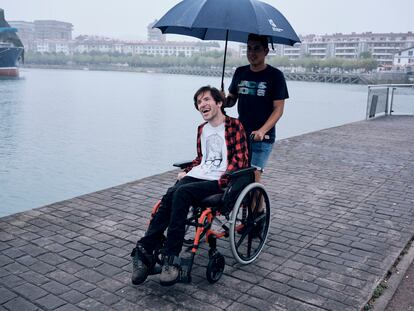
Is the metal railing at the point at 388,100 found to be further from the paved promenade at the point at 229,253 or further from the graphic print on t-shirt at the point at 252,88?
the graphic print on t-shirt at the point at 252,88

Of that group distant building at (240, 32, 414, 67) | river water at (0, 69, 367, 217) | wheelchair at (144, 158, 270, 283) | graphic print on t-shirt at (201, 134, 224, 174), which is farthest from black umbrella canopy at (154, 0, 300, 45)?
distant building at (240, 32, 414, 67)

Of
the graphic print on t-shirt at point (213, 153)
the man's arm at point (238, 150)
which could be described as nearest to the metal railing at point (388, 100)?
the man's arm at point (238, 150)

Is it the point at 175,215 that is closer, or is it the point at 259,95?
the point at 175,215

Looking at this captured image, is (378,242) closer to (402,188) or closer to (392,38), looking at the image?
(402,188)

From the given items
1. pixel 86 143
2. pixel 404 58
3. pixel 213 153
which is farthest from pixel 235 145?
pixel 404 58

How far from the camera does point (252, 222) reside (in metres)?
3.82

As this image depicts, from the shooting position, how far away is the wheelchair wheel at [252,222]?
11.9 feet

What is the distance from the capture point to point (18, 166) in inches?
483

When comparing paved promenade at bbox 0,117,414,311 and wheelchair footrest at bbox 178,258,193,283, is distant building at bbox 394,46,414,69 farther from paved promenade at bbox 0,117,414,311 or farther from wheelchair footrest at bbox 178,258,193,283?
wheelchair footrest at bbox 178,258,193,283

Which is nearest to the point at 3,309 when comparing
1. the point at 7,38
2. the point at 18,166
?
the point at 18,166

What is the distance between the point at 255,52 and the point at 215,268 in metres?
1.91

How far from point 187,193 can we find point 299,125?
831 inches

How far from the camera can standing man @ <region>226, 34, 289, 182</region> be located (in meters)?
3.89

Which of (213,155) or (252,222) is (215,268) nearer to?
(252,222)
